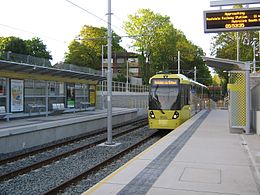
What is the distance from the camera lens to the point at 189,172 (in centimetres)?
724

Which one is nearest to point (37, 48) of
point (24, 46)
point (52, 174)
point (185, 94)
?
point (24, 46)

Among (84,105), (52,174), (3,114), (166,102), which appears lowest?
(52,174)

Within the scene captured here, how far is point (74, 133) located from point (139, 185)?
12.8 metres

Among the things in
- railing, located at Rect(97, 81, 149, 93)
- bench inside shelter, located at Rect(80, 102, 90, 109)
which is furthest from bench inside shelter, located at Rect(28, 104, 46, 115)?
railing, located at Rect(97, 81, 149, 93)

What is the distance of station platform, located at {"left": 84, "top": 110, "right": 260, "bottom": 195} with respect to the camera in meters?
5.92

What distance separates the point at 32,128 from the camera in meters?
14.3

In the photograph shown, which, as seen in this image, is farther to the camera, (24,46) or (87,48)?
(87,48)

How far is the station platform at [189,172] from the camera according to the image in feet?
19.4

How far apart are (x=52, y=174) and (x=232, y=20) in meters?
6.55

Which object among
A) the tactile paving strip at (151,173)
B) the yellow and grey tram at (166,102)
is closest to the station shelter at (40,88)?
the yellow and grey tram at (166,102)

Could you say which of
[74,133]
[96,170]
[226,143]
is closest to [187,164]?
[96,170]

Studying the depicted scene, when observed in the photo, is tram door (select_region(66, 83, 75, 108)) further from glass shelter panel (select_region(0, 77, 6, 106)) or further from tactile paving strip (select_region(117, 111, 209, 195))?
tactile paving strip (select_region(117, 111, 209, 195))

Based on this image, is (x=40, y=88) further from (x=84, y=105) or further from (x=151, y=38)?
(x=151, y=38)

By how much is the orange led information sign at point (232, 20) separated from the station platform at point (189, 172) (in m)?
3.51
